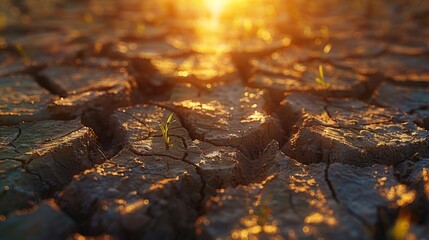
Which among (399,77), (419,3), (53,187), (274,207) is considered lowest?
(53,187)

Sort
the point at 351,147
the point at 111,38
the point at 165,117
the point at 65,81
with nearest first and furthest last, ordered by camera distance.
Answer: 1. the point at 351,147
2. the point at 165,117
3. the point at 65,81
4. the point at 111,38

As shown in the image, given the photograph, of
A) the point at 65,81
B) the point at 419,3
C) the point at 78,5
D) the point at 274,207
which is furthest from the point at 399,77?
the point at 78,5

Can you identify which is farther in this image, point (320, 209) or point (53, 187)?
point (53, 187)

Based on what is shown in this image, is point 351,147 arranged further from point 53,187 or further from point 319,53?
point 319,53

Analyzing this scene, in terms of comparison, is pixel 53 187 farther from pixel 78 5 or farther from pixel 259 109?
pixel 78 5

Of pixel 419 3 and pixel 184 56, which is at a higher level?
pixel 419 3

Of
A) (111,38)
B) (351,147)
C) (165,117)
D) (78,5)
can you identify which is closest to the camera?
(351,147)
